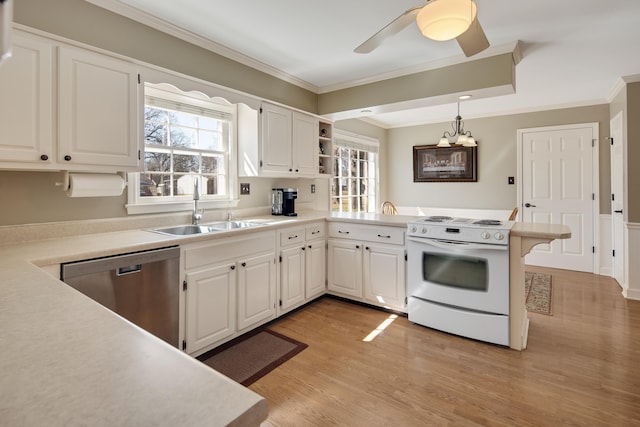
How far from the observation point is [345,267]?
343 cm

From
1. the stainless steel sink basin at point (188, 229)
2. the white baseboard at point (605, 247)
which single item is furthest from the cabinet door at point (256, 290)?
the white baseboard at point (605, 247)

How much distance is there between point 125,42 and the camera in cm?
236

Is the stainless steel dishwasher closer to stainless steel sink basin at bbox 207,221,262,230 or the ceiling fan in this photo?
stainless steel sink basin at bbox 207,221,262,230

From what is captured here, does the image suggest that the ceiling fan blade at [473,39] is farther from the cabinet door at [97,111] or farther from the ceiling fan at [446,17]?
the cabinet door at [97,111]

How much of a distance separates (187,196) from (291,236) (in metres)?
1.02

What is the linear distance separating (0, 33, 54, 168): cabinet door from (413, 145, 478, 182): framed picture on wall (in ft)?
17.5

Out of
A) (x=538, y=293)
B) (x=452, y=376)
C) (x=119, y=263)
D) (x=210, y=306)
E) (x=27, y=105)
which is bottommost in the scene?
(x=452, y=376)

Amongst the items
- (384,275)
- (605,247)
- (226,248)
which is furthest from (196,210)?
(605,247)

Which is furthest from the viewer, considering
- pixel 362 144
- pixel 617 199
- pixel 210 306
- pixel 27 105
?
pixel 362 144

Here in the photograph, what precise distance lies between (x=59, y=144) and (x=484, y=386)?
292 cm

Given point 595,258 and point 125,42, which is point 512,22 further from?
point 595,258

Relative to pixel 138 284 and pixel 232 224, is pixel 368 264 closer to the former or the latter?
pixel 232 224

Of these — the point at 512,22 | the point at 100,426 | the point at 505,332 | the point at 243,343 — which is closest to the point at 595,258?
the point at 505,332

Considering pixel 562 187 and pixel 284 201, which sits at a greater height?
pixel 562 187
